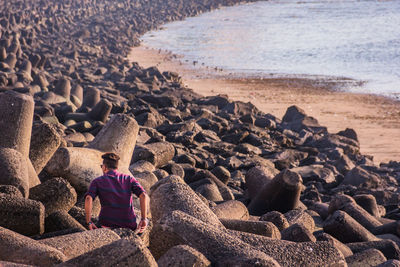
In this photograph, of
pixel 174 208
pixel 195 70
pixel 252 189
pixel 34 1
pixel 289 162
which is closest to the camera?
pixel 174 208

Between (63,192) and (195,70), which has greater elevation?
(63,192)

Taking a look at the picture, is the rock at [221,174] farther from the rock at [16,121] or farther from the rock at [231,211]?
the rock at [16,121]

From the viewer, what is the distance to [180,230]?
14.9 feet

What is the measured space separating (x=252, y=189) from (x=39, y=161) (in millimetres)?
3536

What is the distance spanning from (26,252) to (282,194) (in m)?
4.56

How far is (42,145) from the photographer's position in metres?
6.81

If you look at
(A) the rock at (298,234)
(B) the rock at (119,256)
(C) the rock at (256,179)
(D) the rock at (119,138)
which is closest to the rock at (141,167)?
(D) the rock at (119,138)

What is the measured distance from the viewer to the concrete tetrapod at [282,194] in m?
8.16

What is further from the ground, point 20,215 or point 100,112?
point 20,215

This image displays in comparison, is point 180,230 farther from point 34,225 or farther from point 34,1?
point 34,1

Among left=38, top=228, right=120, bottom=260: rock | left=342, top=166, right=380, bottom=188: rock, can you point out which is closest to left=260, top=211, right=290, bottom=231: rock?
left=38, top=228, right=120, bottom=260: rock

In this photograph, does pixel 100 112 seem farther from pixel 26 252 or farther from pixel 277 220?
pixel 26 252

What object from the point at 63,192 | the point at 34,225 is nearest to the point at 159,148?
the point at 63,192

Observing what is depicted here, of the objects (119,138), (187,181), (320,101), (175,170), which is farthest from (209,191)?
(320,101)
